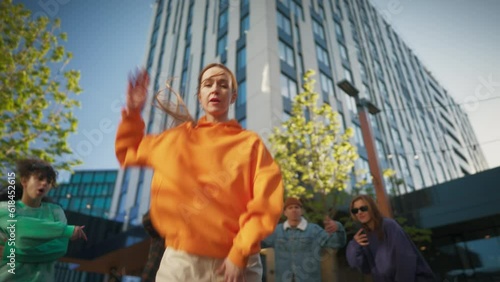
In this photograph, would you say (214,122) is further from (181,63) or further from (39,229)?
(181,63)

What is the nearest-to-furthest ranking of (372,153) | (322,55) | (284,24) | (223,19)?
(372,153) → (284,24) → (223,19) → (322,55)

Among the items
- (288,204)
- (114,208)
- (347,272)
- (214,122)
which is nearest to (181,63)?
(114,208)

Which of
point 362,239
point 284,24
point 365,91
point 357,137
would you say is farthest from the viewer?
point 365,91

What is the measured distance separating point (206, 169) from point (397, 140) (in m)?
32.8

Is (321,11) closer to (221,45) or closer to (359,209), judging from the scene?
(221,45)

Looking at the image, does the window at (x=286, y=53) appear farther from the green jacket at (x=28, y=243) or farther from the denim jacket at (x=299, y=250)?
the green jacket at (x=28, y=243)

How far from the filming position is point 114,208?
2670 centimetres

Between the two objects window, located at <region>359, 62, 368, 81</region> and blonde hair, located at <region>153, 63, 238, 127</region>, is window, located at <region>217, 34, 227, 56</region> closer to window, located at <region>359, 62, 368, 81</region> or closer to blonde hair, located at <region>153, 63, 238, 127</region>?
window, located at <region>359, 62, 368, 81</region>

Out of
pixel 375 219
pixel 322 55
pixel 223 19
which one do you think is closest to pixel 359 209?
pixel 375 219

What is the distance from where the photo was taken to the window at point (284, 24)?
1989cm

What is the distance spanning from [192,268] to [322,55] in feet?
78.6

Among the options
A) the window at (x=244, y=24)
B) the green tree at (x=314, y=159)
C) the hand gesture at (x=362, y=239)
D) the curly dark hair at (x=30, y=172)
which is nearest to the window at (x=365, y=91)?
the window at (x=244, y=24)

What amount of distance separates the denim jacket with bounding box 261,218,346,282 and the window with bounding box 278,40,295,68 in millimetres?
15357

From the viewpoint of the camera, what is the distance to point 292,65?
1908 cm
